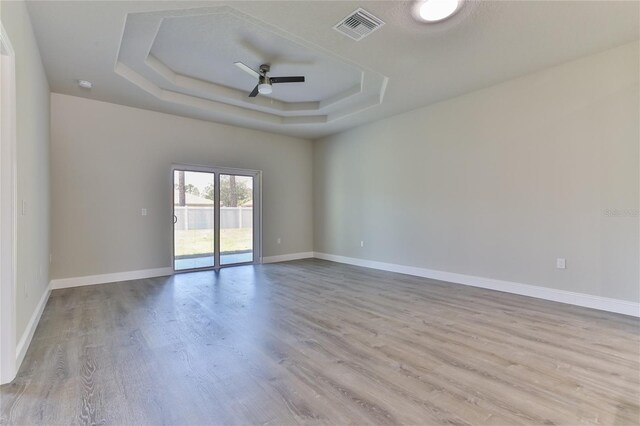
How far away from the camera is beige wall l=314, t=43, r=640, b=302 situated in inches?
134

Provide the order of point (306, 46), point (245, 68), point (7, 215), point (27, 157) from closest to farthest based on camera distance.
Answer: point (7, 215) → point (27, 157) → point (306, 46) → point (245, 68)

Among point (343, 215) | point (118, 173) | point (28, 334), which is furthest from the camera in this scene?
point (343, 215)

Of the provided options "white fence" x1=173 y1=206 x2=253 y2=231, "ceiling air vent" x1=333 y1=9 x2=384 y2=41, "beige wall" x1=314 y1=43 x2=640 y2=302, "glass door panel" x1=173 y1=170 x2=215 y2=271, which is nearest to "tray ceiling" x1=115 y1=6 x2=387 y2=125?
"ceiling air vent" x1=333 y1=9 x2=384 y2=41

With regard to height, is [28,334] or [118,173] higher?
[118,173]

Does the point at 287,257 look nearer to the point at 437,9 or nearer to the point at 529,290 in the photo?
the point at 529,290

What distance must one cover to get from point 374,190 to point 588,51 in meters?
3.58

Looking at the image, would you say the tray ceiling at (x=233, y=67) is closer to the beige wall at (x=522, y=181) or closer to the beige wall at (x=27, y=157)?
the beige wall at (x=27, y=157)

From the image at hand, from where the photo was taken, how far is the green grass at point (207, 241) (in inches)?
226

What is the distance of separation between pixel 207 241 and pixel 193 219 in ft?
1.67

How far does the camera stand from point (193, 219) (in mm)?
5855

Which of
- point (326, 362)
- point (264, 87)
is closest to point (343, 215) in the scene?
point (264, 87)

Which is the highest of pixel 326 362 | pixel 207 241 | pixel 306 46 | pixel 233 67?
pixel 233 67

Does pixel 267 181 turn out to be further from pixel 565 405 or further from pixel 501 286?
pixel 565 405

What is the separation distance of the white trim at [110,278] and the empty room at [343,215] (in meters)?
0.03
